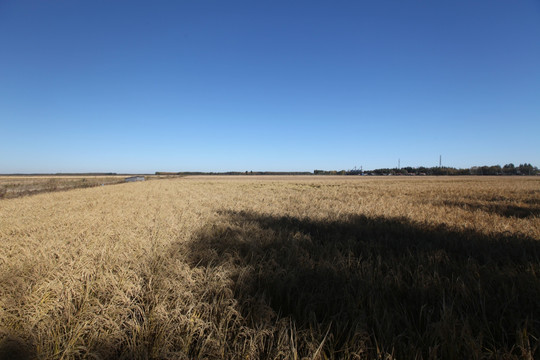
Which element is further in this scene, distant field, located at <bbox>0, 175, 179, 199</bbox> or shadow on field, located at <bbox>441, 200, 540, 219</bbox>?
distant field, located at <bbox>0, 175, 179, 199</bbox>

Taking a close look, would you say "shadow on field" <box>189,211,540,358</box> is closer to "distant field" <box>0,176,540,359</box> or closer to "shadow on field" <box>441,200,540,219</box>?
"distant field" <box>0,176,540,359</box>

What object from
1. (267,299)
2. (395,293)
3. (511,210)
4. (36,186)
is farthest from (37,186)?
(511,210)

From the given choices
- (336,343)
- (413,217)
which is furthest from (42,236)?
(413,217)

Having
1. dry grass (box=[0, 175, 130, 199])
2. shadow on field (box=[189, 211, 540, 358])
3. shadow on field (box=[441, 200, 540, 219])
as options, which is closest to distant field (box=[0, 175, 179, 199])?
dry grass (box=[0, 175, 130, 199])

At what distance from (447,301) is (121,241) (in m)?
5.45

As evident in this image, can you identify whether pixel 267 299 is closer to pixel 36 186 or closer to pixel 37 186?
pixel 37 186

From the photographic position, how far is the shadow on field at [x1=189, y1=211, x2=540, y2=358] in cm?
196

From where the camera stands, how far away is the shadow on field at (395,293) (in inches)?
77.2

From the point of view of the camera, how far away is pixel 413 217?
24.8 feet

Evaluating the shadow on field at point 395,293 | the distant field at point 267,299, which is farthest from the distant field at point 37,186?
the shadow on field at point 395,293

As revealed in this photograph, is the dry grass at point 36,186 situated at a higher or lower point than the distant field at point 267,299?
lower

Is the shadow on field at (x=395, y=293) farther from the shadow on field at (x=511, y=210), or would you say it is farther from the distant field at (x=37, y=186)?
the distant field at (x=37, y=186)

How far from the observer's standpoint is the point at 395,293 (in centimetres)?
279

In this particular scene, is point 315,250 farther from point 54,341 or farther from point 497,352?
point 54,341
